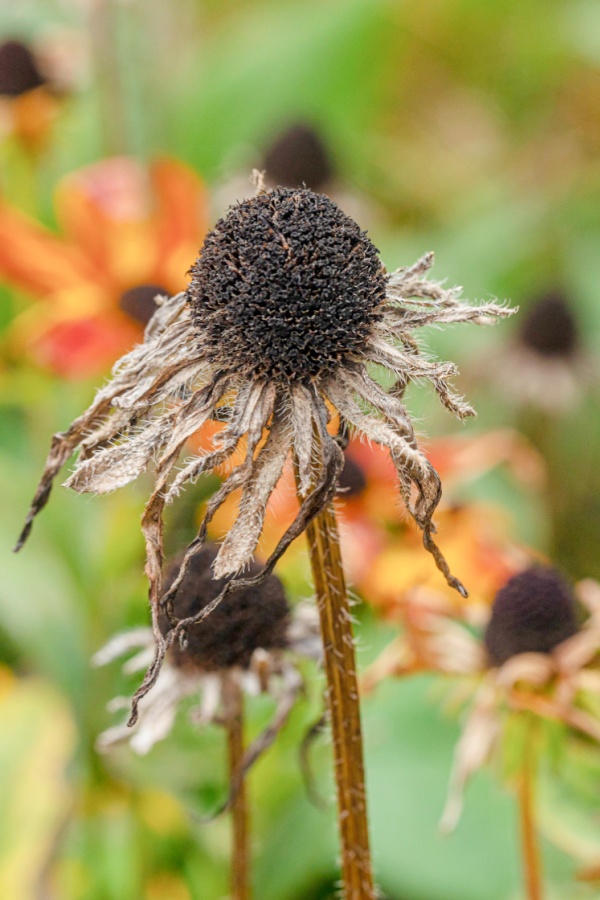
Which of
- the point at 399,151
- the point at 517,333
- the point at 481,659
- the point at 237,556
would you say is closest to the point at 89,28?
the point at 517,333

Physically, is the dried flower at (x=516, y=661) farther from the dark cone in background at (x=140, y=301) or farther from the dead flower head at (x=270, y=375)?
the dark cone in background at (x=140, y=301)

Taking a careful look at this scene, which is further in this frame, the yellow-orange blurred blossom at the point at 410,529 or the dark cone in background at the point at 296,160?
the dark cone in background at the point at 296,160

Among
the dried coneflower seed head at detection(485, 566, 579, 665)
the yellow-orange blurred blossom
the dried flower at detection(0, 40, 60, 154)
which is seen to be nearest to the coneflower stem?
the dried coneflower seed head at detection(485, 566, 579, 665)

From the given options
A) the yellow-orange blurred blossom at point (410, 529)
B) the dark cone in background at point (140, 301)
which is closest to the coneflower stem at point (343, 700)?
the yellow-orange blurred blossom at point (410, 529)

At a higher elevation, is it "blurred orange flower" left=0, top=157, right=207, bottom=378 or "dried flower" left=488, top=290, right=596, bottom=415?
"dried flower" left=488, top=290, right=596, bottom=415

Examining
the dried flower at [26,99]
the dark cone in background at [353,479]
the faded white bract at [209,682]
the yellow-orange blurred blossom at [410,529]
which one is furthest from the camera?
the dried flower at [26,99]

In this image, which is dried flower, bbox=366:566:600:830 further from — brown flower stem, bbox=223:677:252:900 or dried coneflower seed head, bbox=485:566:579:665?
brown flower stem, bbox=223:677:252:900

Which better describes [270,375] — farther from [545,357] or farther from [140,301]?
[545,357]
